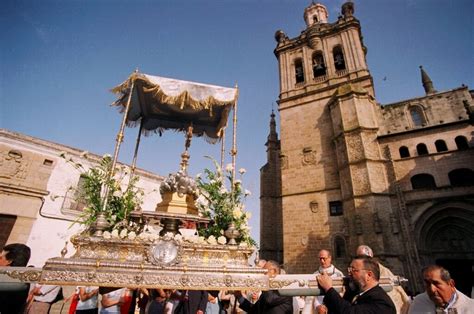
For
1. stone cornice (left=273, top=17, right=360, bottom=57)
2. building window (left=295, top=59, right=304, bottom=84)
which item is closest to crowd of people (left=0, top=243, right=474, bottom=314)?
building window (left=295, top=59, right=304, bottom=84)

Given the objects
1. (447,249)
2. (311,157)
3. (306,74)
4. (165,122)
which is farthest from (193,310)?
(306,74)

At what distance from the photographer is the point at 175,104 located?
16.2 ft

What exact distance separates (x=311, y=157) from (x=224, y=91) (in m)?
13.1

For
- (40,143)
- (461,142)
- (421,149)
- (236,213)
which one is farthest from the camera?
(421,149)

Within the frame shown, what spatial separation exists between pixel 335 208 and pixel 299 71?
1338 cm

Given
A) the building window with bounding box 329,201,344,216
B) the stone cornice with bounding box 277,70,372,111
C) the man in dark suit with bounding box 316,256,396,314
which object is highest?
the stone cornice with bounding box 277,70,372,111

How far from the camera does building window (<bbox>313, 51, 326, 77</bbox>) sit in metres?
19.9

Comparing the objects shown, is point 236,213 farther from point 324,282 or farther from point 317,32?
point 317,32

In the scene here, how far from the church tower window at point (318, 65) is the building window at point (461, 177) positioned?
1202 centimetres

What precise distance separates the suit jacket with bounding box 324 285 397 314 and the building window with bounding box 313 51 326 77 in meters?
20.8

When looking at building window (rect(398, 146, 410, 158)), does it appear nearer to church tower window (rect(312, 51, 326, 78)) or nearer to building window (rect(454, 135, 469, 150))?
building window (rect(454, 135, 469, 150))

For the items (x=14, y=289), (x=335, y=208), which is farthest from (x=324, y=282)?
(x=335, y=208)

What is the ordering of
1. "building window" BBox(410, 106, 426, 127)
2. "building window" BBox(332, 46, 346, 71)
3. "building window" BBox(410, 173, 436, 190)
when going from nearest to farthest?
1. "building window" BBox(410, 173, 436, 190)
2. "building window" BBox(410, 106, 426, 127)
3. "building window" BBox(332, 46, 346, 71)

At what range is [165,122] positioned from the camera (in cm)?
648
